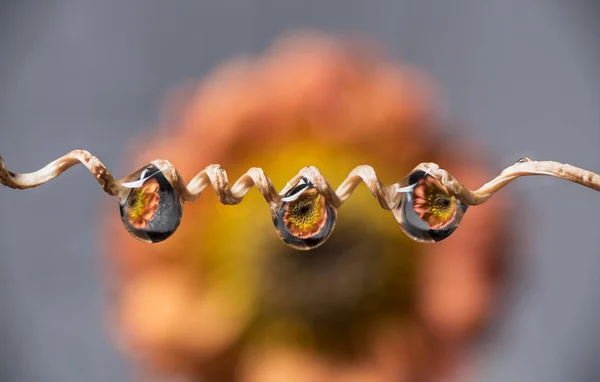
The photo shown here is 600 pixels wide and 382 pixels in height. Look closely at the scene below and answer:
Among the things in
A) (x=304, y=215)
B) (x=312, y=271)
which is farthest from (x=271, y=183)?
(x=312, y=271)

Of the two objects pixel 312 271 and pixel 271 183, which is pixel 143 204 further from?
pixel 312 271

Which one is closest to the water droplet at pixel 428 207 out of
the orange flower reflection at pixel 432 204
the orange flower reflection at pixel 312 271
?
the orange flower reflection at pixel 432 204

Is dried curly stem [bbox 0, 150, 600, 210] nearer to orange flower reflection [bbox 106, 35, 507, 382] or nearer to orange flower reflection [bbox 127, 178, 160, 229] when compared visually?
orange flower reflection [bbox 127, 178, 160, 229]

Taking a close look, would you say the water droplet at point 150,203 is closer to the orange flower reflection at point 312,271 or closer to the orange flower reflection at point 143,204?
the orange flower reflection at point 143,204

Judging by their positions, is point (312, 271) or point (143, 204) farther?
point (312, 271)

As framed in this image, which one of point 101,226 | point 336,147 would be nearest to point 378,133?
point 336,147

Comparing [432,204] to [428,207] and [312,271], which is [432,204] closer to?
[428,207]

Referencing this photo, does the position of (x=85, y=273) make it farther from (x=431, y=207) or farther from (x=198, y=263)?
(x=431, y=207)
